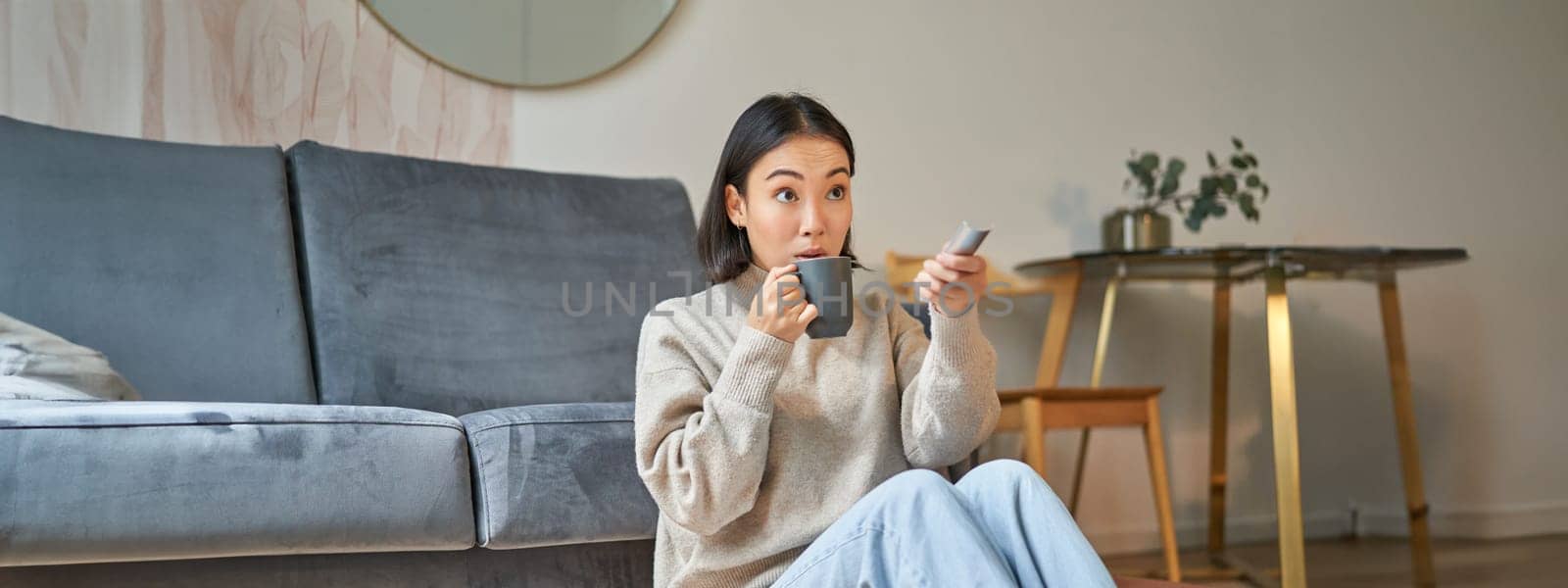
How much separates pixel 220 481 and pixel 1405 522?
3029 mm

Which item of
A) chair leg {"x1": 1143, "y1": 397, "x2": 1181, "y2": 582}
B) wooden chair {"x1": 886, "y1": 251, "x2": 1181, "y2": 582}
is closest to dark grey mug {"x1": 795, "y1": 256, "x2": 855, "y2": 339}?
wooden chair {"x1": 886, "y1": 251, "x2": 1181, "y2": 582}

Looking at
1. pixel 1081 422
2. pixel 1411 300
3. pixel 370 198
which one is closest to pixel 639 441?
pixel 370 198

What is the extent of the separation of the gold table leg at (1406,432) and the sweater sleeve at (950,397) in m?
1.74

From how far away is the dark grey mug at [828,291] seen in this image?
1115 millimetres

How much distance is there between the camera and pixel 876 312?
4.48ft

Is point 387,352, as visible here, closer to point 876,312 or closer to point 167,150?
point 167,150

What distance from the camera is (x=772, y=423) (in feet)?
3.99

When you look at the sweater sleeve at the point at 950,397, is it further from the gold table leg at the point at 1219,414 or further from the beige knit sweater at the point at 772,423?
the gold table leg at the point at 1219,414

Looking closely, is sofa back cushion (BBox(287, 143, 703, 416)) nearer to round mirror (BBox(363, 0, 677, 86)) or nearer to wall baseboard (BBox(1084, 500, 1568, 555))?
round mirror (BBox(363, 0, 677, 86))

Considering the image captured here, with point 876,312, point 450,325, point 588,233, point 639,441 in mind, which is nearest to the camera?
point 639,441

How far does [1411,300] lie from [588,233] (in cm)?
236

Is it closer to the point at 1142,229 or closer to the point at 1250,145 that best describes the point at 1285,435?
the point at 1142,229

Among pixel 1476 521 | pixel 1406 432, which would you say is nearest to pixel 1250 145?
pixel 1406 432

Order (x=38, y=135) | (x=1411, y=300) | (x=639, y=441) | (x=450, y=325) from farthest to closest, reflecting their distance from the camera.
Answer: (x=1411, y=300), (x=450, y=325), (x=38, y=135), (x=639, y=441)
